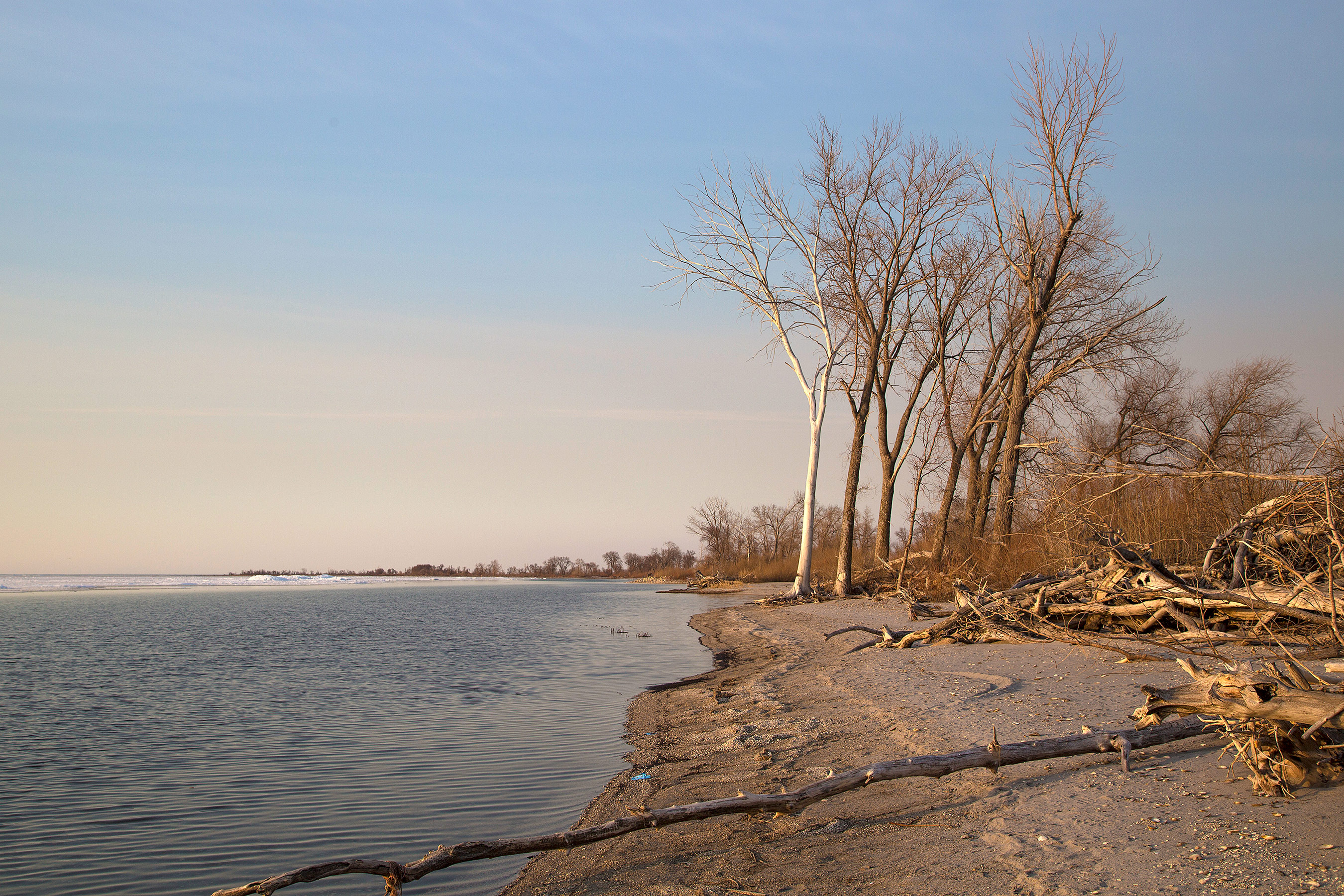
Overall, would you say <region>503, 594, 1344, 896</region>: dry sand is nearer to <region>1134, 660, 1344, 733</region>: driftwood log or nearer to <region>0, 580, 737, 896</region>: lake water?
Result: <region>1134, 660, 1344, 733</region>: driftwood log

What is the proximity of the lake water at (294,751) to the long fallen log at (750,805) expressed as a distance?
1290mm

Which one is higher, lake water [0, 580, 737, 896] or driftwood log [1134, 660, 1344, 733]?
driftwood log [1134, 660, 1344, 733]

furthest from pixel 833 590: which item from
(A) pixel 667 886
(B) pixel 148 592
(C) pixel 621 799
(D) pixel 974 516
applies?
(B) pixel 148 592

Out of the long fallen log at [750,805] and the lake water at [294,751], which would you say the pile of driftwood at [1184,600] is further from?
the lake water at [294,751]

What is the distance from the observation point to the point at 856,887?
4129mm

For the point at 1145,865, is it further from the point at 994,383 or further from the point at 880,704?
the point at 994,383

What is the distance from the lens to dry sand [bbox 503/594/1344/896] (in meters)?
3.92

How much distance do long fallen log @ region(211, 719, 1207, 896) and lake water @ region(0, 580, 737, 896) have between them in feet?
4.23

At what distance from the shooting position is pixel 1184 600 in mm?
9406

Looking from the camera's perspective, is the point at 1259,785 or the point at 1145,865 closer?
the point at 1145,865

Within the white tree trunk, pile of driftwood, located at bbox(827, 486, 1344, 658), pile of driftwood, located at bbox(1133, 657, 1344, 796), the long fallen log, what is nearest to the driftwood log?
pile of driftwood, located at bbox(1133, 657, 1344, 796)

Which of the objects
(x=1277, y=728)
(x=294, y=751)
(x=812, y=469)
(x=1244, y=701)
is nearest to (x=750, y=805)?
(x=1244, y=701)

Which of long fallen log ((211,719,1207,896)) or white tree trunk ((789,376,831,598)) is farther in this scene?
white tree trunk ((789,376,831,598))

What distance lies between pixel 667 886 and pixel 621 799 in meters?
2.08
